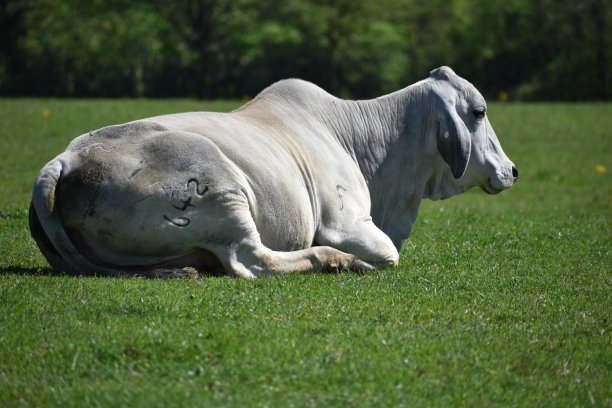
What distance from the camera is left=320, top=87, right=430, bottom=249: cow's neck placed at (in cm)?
939

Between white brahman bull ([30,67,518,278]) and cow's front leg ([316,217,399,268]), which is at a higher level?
white brahman bull ([30,67,518,278])

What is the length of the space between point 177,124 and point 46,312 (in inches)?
82.9

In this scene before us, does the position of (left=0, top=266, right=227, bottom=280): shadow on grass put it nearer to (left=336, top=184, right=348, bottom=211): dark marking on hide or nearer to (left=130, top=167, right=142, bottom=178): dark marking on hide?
(left=130, top=167, right=142, bottom=178): dark marking on hide

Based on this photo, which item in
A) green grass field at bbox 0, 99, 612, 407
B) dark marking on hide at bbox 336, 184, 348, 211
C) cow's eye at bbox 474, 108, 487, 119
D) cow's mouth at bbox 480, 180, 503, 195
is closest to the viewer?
green grass field at bbox 0, 99, 612, 407

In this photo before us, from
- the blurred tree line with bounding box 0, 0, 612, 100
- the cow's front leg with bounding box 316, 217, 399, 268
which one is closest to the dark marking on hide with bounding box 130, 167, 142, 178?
the cow's front leg with bounding box 316, 217, 399, 268

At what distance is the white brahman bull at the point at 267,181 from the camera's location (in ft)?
24.7

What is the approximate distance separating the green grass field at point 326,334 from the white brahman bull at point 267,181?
11.0 inches

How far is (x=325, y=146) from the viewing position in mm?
8984

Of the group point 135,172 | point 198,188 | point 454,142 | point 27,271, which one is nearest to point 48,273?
point 27,271

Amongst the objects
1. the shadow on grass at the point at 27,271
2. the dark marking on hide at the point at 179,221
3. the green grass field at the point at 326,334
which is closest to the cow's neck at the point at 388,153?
the green grass field at the point at 326,334

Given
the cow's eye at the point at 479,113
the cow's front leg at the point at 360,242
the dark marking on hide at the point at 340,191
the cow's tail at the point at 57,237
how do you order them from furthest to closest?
the cow's eye at the point at 479,113 < the dark marking on hide at the point at 340,191 < the cow's front leg at the point at 360,242 < the cow's tail at the point at 57,237

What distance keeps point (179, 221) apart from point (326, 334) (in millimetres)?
1692

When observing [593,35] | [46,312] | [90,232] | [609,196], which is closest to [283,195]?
[90,232]

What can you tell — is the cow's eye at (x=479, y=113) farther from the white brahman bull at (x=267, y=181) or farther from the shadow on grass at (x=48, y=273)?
the shadow on grass at (x=48, y=273)
